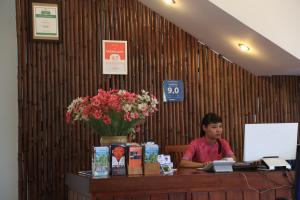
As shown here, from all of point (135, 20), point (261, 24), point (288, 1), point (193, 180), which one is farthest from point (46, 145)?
point (288, 1)

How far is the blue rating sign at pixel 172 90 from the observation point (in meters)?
5.74

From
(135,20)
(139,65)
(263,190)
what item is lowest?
(263,190)

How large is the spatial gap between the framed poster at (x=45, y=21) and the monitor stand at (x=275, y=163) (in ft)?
8.78

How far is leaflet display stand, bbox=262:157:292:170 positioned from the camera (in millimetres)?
3875

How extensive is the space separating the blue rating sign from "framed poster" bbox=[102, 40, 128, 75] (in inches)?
20.1

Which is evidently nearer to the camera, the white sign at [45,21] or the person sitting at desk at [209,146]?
the person sitting at desk at [209,146]

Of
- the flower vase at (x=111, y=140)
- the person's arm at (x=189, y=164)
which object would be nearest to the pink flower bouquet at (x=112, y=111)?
the flower vase at (x=111, y=140)

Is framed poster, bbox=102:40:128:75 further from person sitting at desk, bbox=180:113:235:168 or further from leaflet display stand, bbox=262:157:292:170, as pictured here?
leaflet display stand, bbox=262:157:292:170

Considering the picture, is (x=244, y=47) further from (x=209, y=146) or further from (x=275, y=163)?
(x=275, y=163)

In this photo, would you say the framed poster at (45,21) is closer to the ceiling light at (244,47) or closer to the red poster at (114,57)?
the red poster at (114,57)

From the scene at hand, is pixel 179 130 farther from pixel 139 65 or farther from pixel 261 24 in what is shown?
pixel 261 24

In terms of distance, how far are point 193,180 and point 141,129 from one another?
203 centimetres

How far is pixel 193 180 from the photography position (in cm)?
369

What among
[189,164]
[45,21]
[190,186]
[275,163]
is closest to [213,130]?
[189,164]
